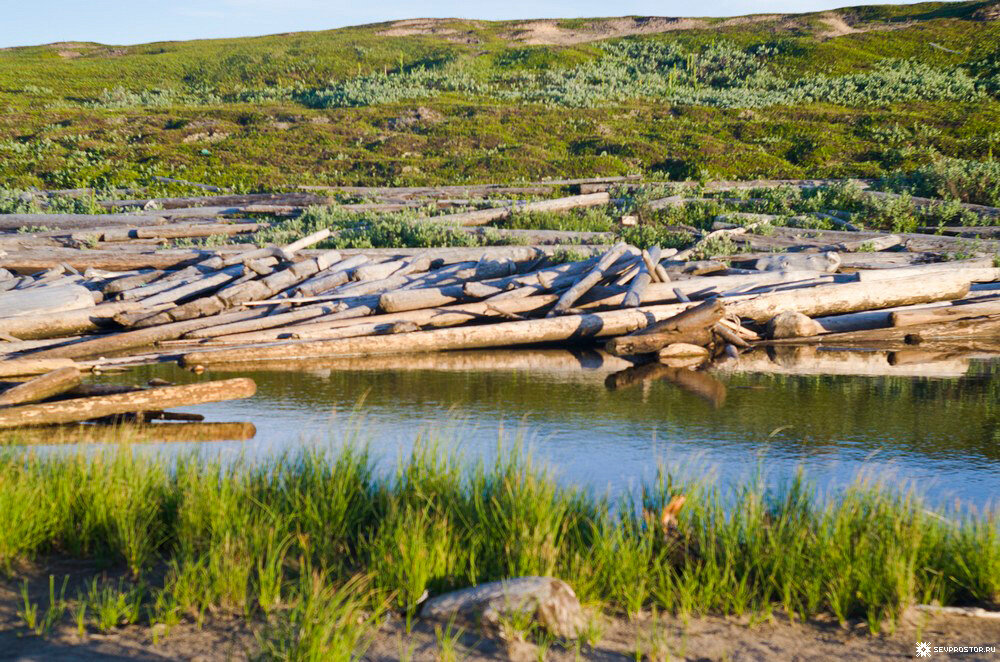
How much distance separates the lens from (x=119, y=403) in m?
8.23

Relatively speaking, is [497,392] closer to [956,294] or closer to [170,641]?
[170,641]

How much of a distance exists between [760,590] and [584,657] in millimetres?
1228

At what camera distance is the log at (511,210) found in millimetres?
20398

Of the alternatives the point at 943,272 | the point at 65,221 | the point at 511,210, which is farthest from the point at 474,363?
the point at 65,221

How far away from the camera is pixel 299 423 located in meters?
8.54

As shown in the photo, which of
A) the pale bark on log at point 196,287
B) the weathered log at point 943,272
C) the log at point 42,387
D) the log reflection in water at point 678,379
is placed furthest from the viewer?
the weathered log at point 943,272

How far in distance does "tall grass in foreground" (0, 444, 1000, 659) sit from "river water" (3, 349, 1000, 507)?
62 centimetres

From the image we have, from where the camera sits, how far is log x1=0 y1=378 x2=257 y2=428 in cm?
797

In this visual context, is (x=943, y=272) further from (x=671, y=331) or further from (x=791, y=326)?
(x=671, y=331)

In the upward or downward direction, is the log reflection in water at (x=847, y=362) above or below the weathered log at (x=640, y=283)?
below

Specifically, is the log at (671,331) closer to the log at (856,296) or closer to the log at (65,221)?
the log at (856,296)

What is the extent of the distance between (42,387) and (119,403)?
0.73 m

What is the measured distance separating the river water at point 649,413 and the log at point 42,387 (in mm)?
547

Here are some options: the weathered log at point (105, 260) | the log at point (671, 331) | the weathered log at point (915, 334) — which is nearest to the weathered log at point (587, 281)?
the log at point (671, 331)
